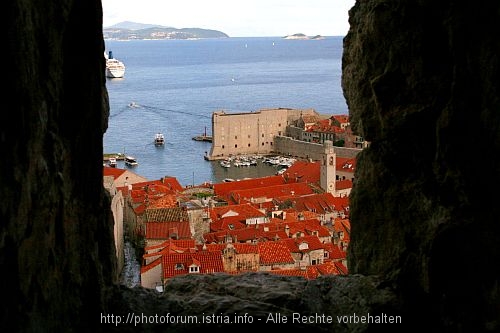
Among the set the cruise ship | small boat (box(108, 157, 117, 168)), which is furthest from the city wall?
the cruise ship

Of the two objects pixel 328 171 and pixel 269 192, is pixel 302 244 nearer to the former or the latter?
pixel 269 192

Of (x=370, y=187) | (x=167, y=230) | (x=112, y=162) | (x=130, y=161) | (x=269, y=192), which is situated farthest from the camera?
(x=130, y=161)

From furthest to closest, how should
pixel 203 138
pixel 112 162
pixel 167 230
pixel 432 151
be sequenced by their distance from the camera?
pixel 203 138
pixel 112 162
pixel 167 230
pixel 432 151

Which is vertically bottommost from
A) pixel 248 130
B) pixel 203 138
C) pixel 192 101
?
pixel 203 138

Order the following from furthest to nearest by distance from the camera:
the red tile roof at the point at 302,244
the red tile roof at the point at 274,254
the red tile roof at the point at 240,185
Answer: the red tile roof at the point at 240,185 → the red tile roof at the point at 302,244 → the red tile roof at the point at 274,254

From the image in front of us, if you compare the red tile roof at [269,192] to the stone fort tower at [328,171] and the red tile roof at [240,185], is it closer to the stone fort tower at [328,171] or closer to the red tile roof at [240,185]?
the red tile roof at [240,185]

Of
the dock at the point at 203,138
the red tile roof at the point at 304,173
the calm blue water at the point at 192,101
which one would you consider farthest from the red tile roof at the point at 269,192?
the dock at the point at 203,138

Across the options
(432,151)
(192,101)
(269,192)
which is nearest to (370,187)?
(432,151)
